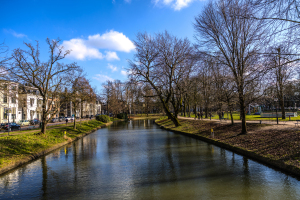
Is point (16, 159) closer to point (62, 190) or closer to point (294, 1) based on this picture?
point (62, 190)

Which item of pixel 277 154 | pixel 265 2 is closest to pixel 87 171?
pixel 277 154

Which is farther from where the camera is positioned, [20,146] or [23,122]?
[23,122]

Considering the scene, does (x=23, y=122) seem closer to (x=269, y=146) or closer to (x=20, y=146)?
(x=20, y=146)

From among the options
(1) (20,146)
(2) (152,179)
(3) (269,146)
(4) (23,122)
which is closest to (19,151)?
(1) (20,146)

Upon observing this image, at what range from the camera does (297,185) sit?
8102 mm

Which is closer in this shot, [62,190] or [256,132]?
[62,190]

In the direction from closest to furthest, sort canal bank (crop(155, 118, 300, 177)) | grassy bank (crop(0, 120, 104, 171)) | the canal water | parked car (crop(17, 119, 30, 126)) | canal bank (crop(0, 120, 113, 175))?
the canal water → canal bank (crop(155, 118, 300, 177)) → canal bank (crop(0, 120, 113, 175)) → grassy bank (crop(0, 120, 104, 171)) → parked car (crop(17, 119, 30, 126))

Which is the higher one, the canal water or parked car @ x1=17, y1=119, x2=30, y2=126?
parked car @ x1=17, y1=119, x2=30, y2=126

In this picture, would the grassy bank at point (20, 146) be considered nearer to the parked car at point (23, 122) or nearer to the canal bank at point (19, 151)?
the canal bank at point (19, 151)

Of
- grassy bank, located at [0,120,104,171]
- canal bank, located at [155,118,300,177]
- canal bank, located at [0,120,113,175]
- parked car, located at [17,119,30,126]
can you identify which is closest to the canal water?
canal bank, located at [155,118,300,177]

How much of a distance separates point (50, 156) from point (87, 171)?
623 centimetres

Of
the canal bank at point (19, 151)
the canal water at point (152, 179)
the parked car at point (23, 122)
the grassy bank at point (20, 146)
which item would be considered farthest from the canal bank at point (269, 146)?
the parked car at point (23, 122)

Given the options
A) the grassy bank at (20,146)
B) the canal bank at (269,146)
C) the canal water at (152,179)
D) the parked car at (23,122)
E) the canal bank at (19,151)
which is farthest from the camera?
the parked car at (23,122)

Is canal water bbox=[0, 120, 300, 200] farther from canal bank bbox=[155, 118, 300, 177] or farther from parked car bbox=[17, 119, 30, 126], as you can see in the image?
parked car bbox=[17, 119, 30, 126]
